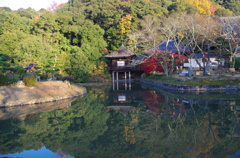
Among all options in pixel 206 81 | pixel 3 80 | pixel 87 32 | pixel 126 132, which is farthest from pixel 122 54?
pixel 126 132

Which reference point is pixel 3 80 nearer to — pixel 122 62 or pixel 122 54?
pixel 122 54

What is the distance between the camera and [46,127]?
9055 millimetres

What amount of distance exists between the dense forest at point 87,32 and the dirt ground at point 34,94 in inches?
450

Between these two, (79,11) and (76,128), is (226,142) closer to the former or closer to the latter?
(76,128)

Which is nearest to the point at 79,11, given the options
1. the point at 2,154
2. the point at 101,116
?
the point at 101,116

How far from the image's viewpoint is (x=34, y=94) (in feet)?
50.1

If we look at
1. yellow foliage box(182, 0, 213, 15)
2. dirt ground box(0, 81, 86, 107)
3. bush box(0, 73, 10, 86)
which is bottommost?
dirt ground box(0, 81, 86, 107)

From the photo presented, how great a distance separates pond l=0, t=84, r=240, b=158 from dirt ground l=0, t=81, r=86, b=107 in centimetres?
200

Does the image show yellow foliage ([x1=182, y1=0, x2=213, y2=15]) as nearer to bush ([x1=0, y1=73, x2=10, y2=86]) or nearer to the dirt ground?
the dirt ground

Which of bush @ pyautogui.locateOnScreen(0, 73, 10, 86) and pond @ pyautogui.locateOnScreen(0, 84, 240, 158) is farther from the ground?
bush @ pyautogui.locateOnScreen(0, 73, 10, 86)

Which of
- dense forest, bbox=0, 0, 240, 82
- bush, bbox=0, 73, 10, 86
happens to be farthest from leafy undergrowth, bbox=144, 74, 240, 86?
bush, bbox=0, 73, 10, 86

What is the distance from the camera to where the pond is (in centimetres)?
616

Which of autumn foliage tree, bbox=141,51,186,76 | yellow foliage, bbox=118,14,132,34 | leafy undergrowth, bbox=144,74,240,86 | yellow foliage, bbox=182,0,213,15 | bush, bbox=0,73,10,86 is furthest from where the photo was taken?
yellow foliage, bbox=182,0,213,15

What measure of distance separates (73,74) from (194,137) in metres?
24.0
